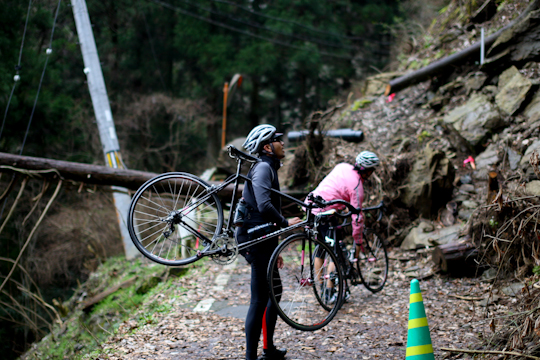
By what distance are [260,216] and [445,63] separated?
26.3ft

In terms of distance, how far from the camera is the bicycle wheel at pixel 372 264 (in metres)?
6.02

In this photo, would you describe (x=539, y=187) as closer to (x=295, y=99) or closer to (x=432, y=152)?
(x=432, y=152)

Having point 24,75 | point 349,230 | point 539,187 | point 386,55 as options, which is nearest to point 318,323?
point 539,187

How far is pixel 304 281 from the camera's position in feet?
14.7

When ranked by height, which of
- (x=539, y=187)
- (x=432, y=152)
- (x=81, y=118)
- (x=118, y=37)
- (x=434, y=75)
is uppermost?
(x=118, y=37)

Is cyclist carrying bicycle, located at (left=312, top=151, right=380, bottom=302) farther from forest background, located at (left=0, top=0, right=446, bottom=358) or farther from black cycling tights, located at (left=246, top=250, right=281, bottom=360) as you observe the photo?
forest background, located at (left=0, top=0, right=446, bottom=358)

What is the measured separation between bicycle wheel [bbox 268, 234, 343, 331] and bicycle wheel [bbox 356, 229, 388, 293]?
4.12 ft

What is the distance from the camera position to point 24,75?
14.6 meters

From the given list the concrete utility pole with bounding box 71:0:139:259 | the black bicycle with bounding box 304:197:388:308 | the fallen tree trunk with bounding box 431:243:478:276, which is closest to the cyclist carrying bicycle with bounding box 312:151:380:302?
the black bicycle with bounding box 304:197:388:308

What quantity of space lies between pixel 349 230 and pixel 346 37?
21.3m

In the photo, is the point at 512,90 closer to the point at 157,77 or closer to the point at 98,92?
the point at 98,92

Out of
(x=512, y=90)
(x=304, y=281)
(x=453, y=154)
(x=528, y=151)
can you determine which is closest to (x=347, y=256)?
(x=304, y=281)

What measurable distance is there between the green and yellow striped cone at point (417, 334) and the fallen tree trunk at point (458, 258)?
10.3ft

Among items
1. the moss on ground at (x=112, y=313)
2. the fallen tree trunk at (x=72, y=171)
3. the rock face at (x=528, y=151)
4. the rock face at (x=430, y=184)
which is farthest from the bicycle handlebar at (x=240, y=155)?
the rock face at (x=528, y=151)
